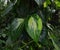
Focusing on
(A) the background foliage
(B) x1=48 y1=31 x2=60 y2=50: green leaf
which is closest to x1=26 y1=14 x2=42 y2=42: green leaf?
(A) the background foliage

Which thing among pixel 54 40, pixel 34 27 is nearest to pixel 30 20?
pixel 34 27

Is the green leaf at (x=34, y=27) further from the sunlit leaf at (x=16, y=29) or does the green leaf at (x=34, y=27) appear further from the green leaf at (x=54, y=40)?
the green leaf at (x=54, y=40)

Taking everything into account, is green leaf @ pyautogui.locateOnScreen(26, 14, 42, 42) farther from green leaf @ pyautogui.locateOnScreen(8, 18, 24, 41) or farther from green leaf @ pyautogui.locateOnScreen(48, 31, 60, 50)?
green leaf @ pyautogui.locateOnScreen(48, 31, 60, 50)

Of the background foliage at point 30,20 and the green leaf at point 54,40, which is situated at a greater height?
the background foliage at point 30,20

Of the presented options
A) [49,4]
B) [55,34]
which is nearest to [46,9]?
[49,4]

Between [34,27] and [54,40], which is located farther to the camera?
[54,40]

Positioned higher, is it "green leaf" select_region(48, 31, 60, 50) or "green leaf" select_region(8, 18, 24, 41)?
"green leaf" select_region(8, 18, 24, 41)

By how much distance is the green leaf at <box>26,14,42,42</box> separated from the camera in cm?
105

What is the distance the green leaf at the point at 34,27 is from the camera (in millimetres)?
1050

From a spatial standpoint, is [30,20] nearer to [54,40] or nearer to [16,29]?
[16,29]

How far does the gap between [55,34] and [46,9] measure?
184mm

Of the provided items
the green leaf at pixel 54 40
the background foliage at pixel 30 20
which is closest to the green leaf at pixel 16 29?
the background foliage at pixel 30 20

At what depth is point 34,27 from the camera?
107 centimetres

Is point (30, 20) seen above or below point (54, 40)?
above
